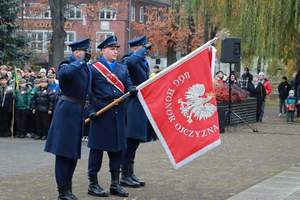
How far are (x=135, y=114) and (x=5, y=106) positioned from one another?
342 inches

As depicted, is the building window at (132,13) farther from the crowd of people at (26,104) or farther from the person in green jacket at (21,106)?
the person in green jacket at (21,106)

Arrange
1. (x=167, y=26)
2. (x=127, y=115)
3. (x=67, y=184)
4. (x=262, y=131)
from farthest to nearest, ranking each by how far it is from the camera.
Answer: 1. (x=167, y=26)
2. (x=262, y=131)
3. (x=127, y=115)
4. (x=67, y=184)

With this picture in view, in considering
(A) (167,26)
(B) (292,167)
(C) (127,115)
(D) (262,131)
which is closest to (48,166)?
(C) (127,115)

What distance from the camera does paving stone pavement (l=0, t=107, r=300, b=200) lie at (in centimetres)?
917

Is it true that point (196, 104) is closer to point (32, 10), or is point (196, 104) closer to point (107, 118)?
point (107, 118)

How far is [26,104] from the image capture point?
17391 millimetres

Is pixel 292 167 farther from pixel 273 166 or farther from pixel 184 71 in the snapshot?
pixel 184 71

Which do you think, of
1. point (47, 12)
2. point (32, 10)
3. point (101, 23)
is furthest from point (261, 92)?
point (101, 23)

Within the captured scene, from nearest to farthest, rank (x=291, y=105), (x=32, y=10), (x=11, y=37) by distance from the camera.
Answer: (x=291, y=105) → (x=11, y=37) → (x=32, y=10)

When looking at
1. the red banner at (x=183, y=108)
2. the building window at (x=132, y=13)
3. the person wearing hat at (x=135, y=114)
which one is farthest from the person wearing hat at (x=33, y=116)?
the building window at (x=132, y=13)

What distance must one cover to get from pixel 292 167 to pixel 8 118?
8.57 m

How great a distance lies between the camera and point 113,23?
64375 millimetres

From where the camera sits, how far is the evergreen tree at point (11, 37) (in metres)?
25.0

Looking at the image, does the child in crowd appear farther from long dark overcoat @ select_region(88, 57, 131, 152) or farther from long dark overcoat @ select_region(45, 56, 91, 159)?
long dark overcoat @ select_region(45, 56, 91, 159)
